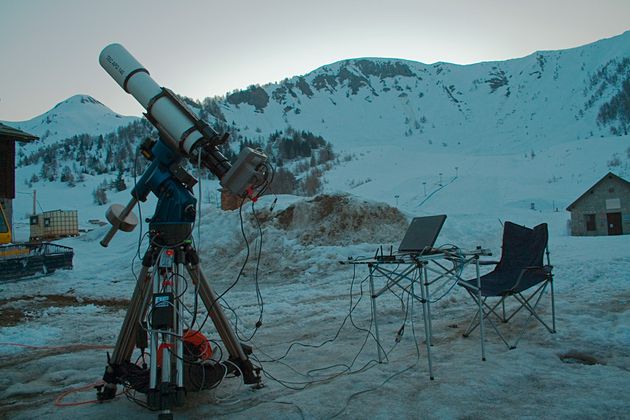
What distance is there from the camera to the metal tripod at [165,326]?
3615 mm

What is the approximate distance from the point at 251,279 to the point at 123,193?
47.6 m

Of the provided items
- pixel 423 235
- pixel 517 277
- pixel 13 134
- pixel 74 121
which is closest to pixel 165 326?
pixel 423 235

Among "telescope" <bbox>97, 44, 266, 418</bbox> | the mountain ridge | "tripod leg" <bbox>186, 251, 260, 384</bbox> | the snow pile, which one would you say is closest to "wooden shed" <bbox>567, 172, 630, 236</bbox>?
the snow pile

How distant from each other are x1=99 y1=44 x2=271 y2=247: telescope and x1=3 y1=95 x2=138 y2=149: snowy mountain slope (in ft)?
385

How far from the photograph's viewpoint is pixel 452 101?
122312 mm

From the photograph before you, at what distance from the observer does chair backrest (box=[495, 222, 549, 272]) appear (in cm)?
672

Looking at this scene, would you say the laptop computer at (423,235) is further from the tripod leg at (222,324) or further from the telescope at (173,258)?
the tripod leg at (222,324)

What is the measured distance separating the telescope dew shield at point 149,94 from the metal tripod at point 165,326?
91 centimetres

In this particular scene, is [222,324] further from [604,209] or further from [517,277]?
[604,209]

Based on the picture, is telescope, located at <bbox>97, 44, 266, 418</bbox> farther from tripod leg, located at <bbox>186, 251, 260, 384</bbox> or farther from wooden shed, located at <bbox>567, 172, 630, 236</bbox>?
wooden shed, located at <bbox>567, 172, 630, 236</bbox>

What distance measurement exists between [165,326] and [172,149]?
1527 mm

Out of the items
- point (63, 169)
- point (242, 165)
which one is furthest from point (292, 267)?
point (63, 169)

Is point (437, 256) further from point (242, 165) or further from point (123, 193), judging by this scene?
point (123, 193)

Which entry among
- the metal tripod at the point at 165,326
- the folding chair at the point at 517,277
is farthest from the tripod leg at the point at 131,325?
the folding chair at the point at 517,277
